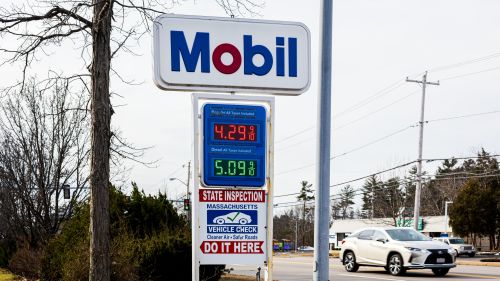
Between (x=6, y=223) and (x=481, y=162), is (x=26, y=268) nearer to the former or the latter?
(x=6, y=223)

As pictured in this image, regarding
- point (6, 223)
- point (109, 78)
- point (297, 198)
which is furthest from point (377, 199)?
point (109, 78)

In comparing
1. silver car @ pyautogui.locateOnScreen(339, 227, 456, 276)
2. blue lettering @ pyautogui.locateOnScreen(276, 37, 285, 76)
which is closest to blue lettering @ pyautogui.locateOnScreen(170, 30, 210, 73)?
blue lettering @ pyautogui.locateOnScreen(276, 37, 285, 76)

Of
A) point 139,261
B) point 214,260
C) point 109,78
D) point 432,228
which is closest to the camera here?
point 214,260

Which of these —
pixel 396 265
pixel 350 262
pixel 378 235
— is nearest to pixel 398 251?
pixel 396 265

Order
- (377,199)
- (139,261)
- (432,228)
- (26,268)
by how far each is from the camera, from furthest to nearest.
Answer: (377,199), (432,228), (26,268), (139,261)

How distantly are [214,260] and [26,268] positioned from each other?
1452 centimetres

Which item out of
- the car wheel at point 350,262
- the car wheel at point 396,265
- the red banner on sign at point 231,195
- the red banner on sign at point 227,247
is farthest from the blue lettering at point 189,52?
the car wheel at point 350,262

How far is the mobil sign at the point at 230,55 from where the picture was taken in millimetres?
8359

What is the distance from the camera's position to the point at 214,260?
8305 millimetres

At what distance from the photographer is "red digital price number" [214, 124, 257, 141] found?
8344 millimetres

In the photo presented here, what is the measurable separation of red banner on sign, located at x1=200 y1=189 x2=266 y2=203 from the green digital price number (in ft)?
0.76

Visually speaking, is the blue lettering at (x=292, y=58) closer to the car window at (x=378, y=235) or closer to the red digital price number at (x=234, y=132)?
the red digital price number at (x=234, y=132)

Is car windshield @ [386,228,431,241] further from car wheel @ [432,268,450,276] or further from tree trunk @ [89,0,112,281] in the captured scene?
tree trunk @ [89,0,112,281]

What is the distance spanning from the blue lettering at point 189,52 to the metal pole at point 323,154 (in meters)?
1.60
